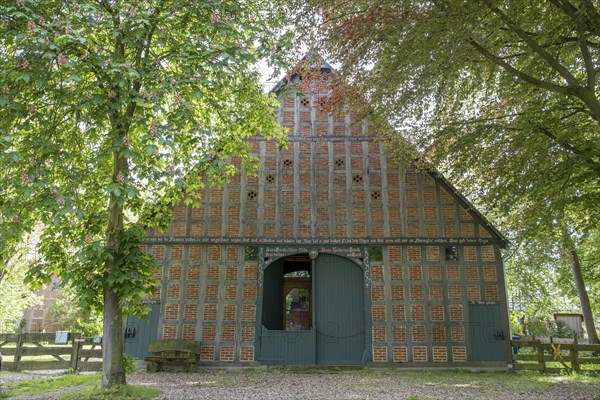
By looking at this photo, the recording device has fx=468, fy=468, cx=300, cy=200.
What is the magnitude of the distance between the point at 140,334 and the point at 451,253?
27.7 ft

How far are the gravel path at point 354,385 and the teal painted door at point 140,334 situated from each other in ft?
2.21

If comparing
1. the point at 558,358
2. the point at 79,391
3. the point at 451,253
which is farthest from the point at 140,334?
the point at 558,358

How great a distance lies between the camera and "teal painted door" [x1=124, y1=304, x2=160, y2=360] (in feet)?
39.4

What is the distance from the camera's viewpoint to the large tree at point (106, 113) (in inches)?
268

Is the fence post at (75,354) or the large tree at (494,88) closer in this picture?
the large tree at (494,88)

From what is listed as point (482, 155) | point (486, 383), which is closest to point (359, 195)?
point (482, 155)

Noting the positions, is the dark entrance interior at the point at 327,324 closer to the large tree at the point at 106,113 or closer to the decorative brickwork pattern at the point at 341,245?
the decorative brickwork pattern at the point at 341,245

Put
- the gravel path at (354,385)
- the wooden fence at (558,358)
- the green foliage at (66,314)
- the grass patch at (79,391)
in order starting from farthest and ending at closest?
1. the green foliage at (66,314)
2. the wooden fence at (558,358)
3. the gravel path at (354,385)
4. the grass patch at (79,391)

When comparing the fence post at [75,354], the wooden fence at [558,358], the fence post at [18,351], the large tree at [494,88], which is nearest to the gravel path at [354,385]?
the fence post at [18,351]

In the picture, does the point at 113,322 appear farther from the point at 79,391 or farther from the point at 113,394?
the point at 79,391

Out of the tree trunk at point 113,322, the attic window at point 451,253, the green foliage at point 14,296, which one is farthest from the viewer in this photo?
the green foliage at point 14,296

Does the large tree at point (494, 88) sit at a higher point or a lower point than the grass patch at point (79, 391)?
higher

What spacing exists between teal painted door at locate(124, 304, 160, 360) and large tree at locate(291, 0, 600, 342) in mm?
7526

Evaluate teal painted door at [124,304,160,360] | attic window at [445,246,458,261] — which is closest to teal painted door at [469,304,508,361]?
attic window at [445,246,458,261]
